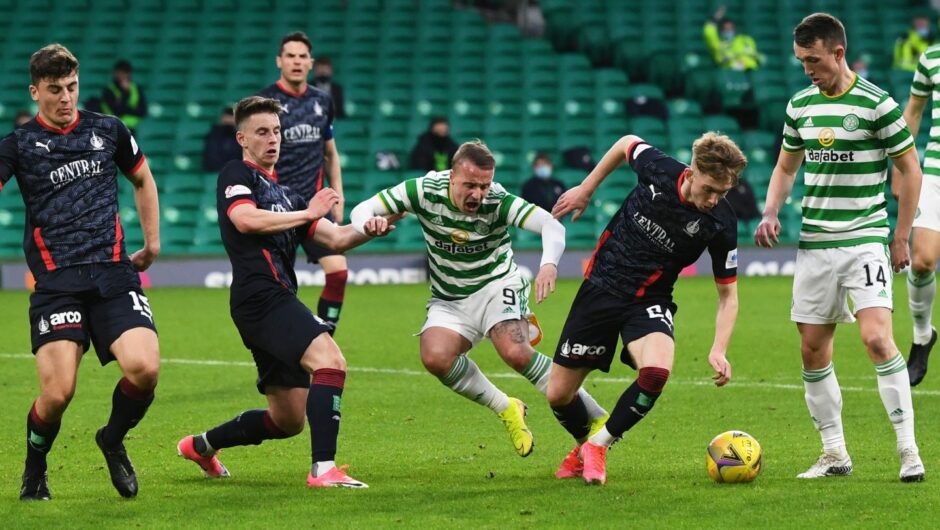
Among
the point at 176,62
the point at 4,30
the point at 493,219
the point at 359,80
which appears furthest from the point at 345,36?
the point at 493,219

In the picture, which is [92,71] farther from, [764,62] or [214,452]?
[214,452]

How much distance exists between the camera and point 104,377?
11227 millimetres

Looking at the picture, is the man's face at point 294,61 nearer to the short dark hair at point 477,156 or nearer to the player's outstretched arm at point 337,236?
the short dark hair at point 477,156

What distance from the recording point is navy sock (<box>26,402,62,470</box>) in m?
6.53

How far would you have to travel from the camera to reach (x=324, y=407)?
6684mm

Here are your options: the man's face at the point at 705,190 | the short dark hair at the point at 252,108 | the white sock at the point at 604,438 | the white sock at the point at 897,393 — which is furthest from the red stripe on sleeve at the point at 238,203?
the white sock at the point at 897,393

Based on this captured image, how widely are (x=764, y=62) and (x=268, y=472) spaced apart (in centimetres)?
1846

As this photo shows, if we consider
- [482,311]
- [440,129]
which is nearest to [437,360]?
[482,311]

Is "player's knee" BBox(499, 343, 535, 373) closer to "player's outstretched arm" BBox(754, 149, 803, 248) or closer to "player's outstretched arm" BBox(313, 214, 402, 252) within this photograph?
"player's outstretched arm" BBox(313, 214, 402, 252)

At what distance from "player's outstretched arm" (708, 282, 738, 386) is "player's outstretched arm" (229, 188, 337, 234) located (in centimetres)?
189

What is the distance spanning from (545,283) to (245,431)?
5.59 ft

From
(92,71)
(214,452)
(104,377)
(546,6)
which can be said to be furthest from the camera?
(546,6)

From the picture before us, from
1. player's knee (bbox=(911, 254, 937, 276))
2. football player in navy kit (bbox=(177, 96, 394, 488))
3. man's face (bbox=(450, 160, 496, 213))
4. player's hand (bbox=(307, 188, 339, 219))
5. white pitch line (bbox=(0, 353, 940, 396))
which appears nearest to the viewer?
player's hand (bbox=(307, 188, 339, 219))

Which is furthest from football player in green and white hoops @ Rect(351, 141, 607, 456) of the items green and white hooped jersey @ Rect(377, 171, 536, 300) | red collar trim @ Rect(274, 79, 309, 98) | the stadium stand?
the stadium stand
